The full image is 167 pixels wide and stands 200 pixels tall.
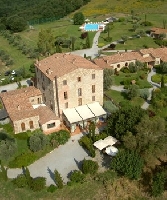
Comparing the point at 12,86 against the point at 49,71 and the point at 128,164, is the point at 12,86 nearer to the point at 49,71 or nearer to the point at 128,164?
the point at 49,71

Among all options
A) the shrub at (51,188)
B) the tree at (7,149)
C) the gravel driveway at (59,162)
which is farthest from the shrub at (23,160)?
the shrub at (51,188)

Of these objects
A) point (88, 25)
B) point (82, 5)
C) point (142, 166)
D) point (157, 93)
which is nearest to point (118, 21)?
point (88, 25)

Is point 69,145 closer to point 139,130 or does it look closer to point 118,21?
point 139,130

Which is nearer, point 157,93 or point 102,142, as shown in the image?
point 102,142

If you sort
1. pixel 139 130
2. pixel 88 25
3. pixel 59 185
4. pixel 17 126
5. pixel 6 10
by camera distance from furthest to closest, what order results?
pixel 6 10 < pixel 88 25 < pixel 17 126 < pixel 139 130 < pixel 59 185

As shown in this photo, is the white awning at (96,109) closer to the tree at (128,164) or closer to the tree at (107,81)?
the tree at (107,81)

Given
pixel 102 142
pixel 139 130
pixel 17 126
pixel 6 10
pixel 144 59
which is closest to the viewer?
pixel 139 130
